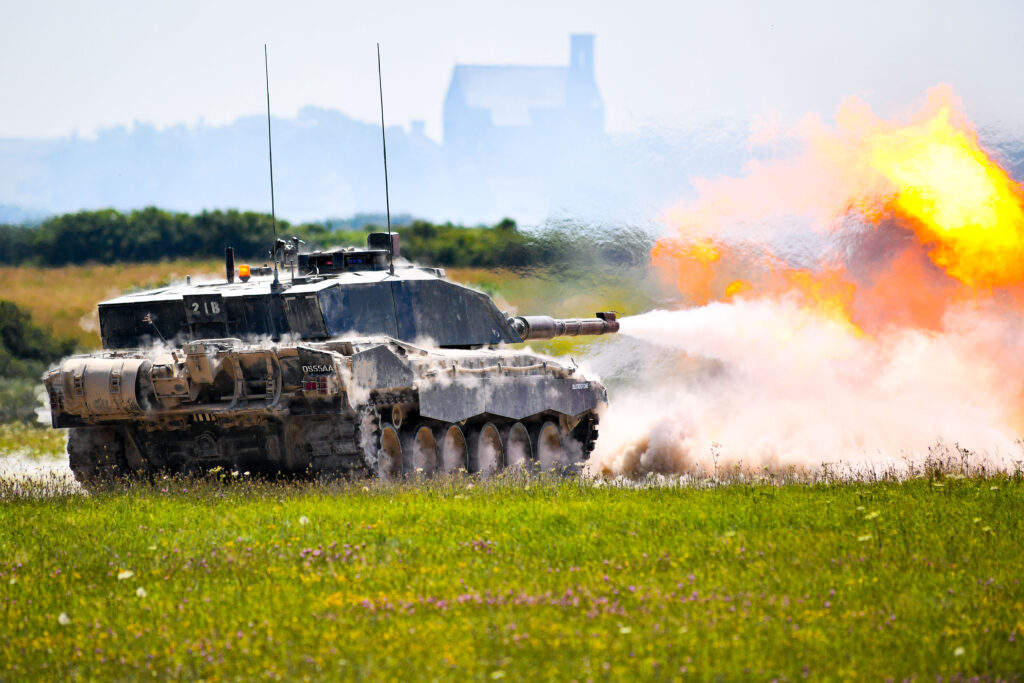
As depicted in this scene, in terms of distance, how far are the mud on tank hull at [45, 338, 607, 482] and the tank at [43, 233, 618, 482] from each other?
2cm

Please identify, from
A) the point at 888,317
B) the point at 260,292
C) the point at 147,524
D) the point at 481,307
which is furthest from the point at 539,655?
the point at 888,317

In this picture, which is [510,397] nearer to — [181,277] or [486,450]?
[486,450]

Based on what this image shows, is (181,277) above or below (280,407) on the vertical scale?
above

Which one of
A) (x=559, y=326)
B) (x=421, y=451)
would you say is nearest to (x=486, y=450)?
(x=421, y=451)

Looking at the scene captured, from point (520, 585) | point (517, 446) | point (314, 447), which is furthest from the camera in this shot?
point (517, 446)

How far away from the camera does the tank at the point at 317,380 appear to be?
16.2 metres

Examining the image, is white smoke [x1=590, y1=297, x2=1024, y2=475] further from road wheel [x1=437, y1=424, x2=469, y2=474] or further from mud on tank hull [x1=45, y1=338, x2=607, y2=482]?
mud on tank hull [x1=45, y1=338, x2=607, y2=482]

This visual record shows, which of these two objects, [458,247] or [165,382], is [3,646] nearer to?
[165,382]

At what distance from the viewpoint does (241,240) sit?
33281mm

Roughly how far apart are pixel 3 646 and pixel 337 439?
7.33 meters

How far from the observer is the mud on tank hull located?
1616 centimetres

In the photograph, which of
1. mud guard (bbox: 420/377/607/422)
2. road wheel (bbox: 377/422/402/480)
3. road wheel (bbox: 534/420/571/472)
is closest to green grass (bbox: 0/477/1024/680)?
road wheel (bbox: 377/422/402/480)

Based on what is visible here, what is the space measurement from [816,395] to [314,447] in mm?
9840

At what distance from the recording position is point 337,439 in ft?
53.9
